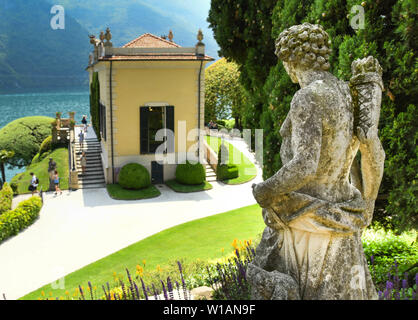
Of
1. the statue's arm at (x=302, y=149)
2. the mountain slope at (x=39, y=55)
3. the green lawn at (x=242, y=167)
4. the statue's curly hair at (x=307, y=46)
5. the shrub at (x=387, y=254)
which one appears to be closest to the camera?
the statue's arm at (x=302, y=149)

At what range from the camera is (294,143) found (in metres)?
3.43

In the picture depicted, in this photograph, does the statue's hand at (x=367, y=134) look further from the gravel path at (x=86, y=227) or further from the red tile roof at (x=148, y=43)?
the red tile roof at (x=148, y=43)

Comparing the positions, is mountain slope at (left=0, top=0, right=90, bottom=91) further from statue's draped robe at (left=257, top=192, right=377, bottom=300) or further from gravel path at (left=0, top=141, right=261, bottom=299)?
statue's draped robe at (left=257, top=192, right=377, bottom=300)

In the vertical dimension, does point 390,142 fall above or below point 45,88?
below

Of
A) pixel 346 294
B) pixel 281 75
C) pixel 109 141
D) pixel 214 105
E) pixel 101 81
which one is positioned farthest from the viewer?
pixel 214 105

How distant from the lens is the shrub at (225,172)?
2348 cm

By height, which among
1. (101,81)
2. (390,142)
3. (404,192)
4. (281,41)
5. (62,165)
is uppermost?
(101,81)

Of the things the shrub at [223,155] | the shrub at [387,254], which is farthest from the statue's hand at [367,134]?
the shrub at [223,155]

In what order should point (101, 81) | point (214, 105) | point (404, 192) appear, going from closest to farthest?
point (404, 192) → point (101, 81) → point (214, 105)

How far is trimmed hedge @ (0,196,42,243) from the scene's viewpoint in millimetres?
15312

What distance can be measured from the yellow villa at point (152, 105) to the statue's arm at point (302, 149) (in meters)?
18.5
